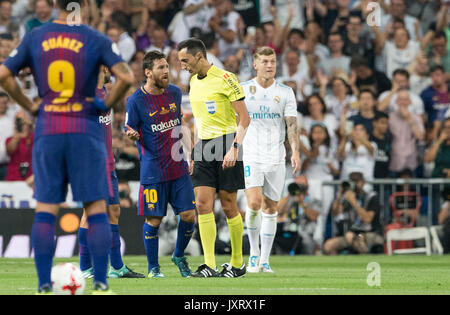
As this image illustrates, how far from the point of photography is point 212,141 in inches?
413

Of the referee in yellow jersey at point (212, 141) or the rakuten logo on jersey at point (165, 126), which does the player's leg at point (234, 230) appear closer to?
the referee in yellow jersey at point (212, 141)

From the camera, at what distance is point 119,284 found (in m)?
9.14

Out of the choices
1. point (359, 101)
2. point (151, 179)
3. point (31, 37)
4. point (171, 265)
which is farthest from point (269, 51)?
point (359, 101)

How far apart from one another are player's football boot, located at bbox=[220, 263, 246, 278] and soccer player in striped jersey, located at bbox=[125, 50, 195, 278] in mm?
414

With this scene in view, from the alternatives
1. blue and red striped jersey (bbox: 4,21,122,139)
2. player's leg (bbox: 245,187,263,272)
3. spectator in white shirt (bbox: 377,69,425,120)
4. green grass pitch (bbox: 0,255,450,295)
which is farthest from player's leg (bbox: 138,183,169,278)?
spectator in white shirt (bbox: 377,69,425,120)

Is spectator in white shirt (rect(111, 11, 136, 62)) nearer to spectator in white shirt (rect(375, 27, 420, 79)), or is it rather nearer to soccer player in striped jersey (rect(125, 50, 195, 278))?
spectator in white shirt (rect(375, 27, 420, 79))

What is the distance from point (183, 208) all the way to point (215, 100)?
1.33m

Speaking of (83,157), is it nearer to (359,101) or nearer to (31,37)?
(31,37)

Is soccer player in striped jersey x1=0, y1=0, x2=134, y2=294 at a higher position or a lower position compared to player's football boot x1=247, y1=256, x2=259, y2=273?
higher

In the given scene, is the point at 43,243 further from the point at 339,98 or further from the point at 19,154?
the point at 339,98

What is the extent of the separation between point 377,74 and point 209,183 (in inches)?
371

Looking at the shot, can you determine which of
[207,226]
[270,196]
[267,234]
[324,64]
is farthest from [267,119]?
[324,64]

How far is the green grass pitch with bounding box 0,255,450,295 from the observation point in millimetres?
8508

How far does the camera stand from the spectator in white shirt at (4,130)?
16391 mm
